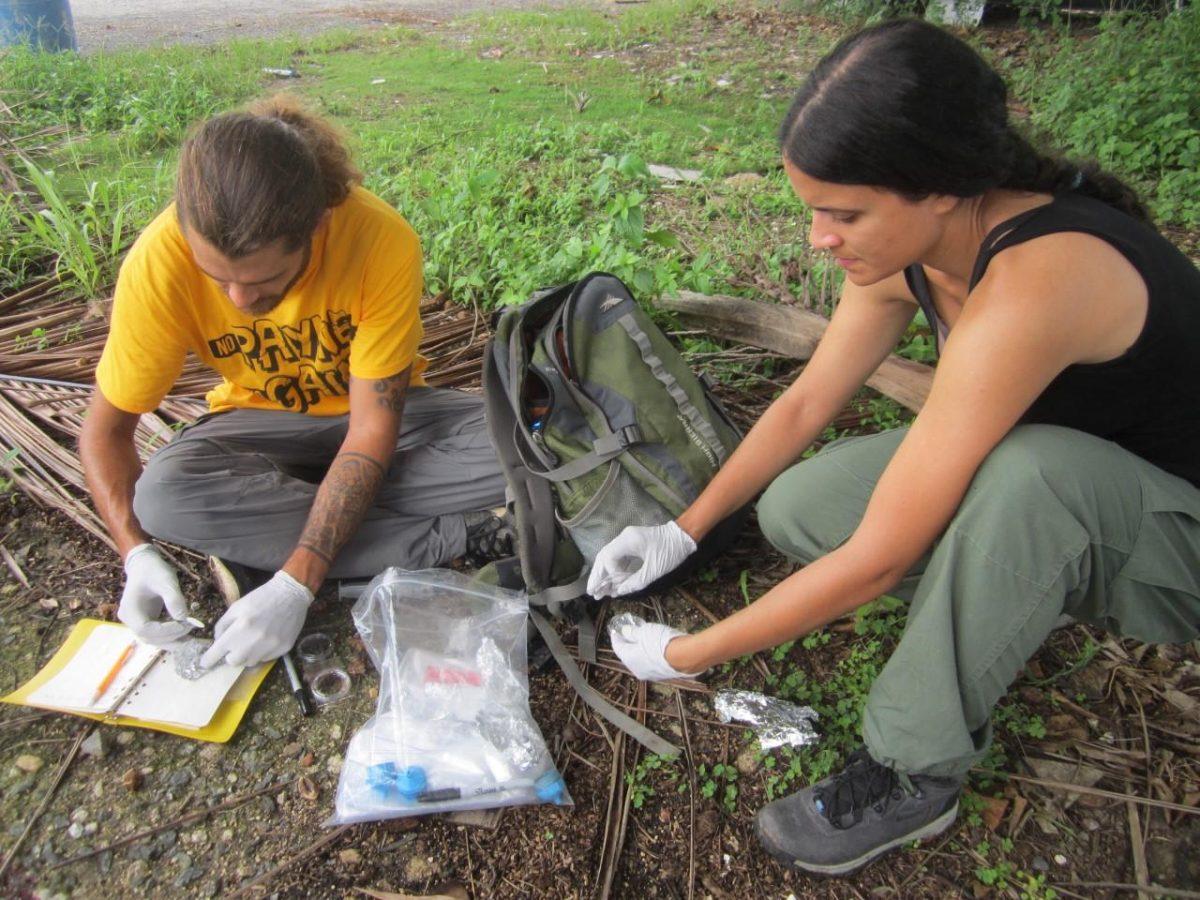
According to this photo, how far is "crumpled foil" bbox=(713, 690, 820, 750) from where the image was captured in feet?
6.17

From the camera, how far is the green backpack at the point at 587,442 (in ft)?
6.93

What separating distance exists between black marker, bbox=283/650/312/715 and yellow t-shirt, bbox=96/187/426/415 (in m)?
0.74

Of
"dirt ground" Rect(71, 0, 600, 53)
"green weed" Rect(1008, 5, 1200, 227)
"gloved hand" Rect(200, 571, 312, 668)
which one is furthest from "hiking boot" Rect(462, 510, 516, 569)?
"dirt ground" Rect(71, 0, 600, 53)

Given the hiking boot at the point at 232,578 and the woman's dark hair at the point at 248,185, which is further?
the hiking boot at the point at 232,578

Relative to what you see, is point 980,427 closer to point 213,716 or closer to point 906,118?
point 906,118

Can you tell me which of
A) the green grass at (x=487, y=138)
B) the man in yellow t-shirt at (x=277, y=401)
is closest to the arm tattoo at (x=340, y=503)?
the man in yellow t-shirt at (x=277, y=401)

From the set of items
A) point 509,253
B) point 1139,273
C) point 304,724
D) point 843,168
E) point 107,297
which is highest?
point 843,168

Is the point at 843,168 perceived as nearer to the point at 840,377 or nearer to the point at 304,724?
the point at 840,377

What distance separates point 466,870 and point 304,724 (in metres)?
0.55

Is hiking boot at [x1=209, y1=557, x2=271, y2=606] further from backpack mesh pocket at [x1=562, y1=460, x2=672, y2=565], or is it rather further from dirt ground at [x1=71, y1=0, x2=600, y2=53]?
dirt ground at [x1=71, y1=0, x2=600, y2=53]

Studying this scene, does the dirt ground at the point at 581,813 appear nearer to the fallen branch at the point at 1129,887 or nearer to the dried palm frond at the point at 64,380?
the fallen branch at the point at 1129,887

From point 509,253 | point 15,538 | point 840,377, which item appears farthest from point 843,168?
point 15,538

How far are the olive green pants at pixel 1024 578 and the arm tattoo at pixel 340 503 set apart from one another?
4.31 feet

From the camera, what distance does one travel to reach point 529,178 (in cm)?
419
